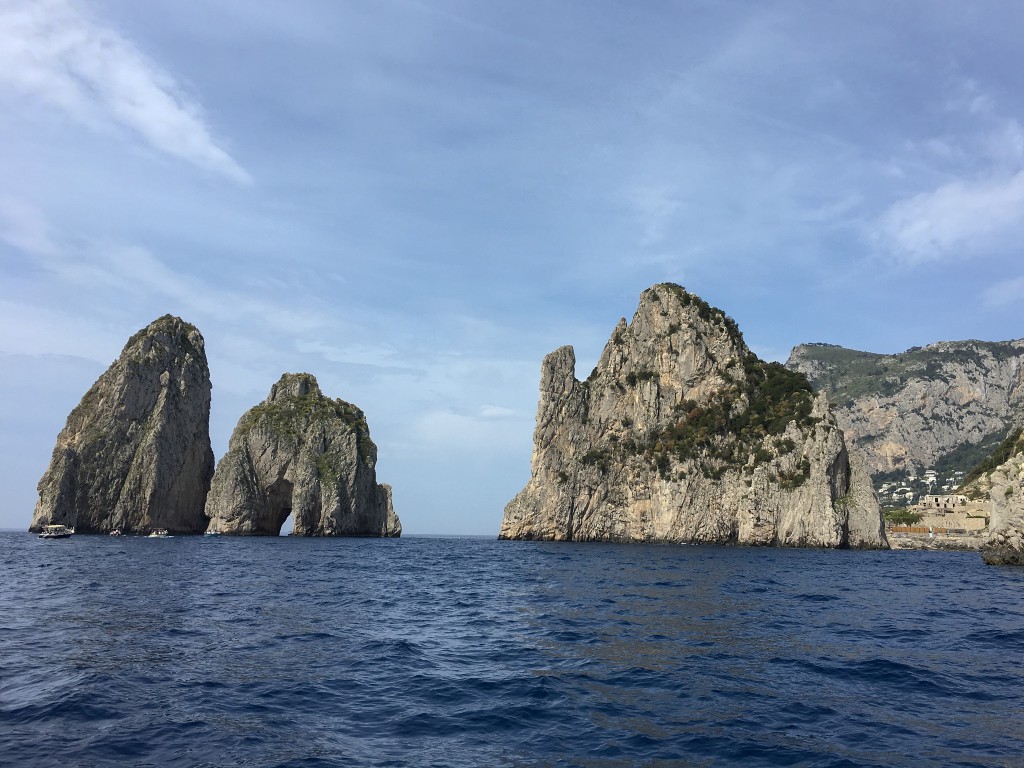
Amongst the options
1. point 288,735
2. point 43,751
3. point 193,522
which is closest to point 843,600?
point 288,735

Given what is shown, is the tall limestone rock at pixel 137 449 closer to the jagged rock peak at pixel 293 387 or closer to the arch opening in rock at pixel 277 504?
the arch opening in rock at pixel 277 504

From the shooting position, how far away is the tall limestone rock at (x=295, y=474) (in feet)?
444

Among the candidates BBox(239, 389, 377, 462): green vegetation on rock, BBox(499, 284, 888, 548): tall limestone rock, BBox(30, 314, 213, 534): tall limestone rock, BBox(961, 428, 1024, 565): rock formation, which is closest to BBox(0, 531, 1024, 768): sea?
BBox(961, 428, 1024, 565): rock formation

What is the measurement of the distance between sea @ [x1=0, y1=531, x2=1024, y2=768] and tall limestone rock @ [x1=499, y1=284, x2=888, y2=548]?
3338 inches

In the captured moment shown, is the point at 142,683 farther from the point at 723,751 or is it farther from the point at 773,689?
the point at 773,689

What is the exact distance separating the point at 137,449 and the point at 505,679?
139 meters

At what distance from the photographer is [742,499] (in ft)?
395

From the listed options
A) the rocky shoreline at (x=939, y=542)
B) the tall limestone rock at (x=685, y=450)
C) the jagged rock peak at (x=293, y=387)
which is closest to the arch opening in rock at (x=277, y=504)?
the jagged rock peak at (x=293, y=387)

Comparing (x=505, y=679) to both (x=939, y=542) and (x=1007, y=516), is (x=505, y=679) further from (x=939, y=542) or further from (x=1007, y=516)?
(x=939, y=542)

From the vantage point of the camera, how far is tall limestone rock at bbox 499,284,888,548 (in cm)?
11544

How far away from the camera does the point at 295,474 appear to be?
142 m

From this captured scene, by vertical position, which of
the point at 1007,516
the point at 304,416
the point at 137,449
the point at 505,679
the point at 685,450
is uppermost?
the point at 304,416

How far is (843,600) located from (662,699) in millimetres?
23824

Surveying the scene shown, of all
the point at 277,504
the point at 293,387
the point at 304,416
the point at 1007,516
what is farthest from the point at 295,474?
the point at 1007,516
